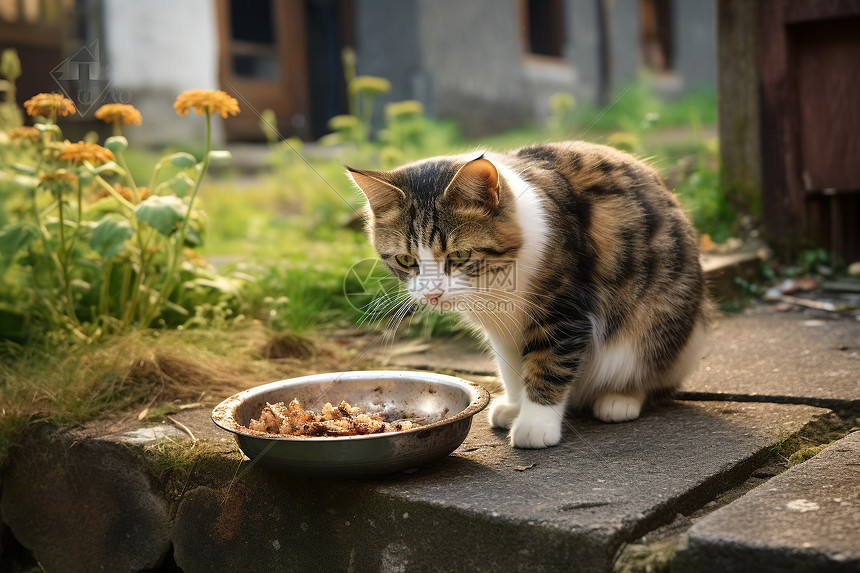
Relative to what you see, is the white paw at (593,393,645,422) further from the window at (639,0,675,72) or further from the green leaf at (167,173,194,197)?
the window at (639,0,675,72)

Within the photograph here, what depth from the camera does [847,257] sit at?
3.63 meters

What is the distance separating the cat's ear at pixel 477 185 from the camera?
6.14 ft

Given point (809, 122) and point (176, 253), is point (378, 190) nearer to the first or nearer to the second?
point (176, 253)

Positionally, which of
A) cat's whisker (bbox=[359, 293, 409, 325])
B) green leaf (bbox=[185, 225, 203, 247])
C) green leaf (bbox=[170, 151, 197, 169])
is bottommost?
cat's whisker (bbox=[359, 293, 409, 325])

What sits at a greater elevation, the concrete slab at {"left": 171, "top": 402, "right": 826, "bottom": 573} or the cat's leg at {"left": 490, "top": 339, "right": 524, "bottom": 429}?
the cat's leg at {"left": 490, "top": 339, "right": 524, "bottom": 429}

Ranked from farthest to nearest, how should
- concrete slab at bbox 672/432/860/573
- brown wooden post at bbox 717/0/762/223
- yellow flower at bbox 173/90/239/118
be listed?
brown wooden post at bbox 717/0/762/223, yellow flower at bbox 173/90/239/118, concrete slab at bbox 672/432/860/573

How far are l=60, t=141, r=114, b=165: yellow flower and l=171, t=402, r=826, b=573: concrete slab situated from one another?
113cm

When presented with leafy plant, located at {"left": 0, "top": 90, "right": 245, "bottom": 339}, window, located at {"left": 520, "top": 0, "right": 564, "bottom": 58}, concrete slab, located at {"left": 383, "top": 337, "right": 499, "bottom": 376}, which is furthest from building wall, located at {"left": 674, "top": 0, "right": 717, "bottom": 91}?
leafy plant, located at {"left": 0, "top": 90, "right": 245, "bottom": 339}

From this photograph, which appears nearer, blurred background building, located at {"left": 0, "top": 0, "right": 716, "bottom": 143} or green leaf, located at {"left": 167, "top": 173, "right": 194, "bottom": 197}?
green leaf, located at {"left": 167, "top": 173, "right": 194, "bottom": 197}

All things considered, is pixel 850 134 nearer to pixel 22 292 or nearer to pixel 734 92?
pixel 734 92

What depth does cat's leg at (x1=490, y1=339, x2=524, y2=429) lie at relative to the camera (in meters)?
2.13

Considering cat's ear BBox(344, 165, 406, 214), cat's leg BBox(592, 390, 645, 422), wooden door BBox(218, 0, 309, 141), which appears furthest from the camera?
wooden door BBox(218, 0, 309, 141)

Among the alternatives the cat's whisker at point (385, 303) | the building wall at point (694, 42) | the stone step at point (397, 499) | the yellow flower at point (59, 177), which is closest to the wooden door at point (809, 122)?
the stone step at point (397, 499)

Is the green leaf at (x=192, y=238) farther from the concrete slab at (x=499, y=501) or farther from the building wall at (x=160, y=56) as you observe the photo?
the building wall at (x=160, y=56)
